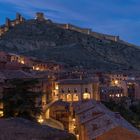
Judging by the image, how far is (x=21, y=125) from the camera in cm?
1095

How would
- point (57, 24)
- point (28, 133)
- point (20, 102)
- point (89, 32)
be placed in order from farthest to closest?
point (89, 32) → point (57, 24) → point (20, 102) → point (28, 133)

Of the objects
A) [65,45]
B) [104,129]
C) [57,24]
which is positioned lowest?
[104,129]

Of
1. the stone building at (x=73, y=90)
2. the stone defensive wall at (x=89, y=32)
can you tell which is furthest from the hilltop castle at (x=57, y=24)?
the stone building at (x=73, y=90)

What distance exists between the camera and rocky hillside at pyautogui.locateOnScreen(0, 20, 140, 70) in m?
132

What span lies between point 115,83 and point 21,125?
75.6 metres

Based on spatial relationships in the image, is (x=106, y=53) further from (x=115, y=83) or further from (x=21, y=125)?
(x=21, y=125)

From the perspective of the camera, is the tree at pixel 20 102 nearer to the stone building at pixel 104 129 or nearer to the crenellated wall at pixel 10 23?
the stone building at pixel 104 129

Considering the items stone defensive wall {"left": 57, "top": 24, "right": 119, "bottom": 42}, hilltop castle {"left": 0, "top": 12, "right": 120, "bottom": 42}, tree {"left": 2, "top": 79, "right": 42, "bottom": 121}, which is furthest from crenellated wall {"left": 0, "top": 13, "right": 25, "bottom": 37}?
tree {"left": 2, "top": 79, "right": 42, "bottom": 121}

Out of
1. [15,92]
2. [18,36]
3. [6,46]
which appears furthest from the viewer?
[18,36]

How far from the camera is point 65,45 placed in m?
139

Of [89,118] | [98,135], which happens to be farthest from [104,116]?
[98,135]

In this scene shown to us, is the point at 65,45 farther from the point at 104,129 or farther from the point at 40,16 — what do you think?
the point at 104,129

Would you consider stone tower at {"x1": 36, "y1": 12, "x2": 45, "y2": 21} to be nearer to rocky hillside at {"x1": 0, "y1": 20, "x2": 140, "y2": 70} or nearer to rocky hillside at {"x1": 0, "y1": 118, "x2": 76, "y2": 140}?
rocky hillside at {"x1": 0, "y1": 20, "x2": 140, "y2": 70}

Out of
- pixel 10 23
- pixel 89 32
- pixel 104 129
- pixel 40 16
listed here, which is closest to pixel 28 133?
pixel 104 129
